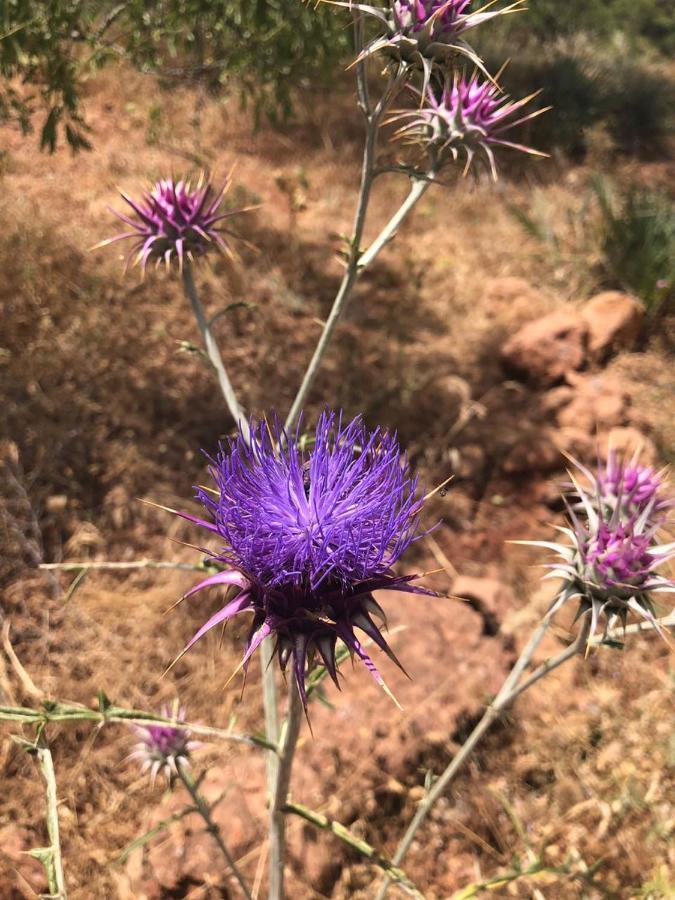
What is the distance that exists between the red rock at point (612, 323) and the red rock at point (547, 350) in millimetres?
132

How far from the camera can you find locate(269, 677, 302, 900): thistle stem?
1924 millimetres

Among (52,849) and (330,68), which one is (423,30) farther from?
(330,68)

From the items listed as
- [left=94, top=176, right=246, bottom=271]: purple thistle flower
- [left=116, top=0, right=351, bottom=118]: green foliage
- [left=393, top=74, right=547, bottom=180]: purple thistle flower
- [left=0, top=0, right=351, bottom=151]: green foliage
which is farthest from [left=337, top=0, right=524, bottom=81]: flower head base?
[left=116, top=0, right=351, bottom=118]: green foliage

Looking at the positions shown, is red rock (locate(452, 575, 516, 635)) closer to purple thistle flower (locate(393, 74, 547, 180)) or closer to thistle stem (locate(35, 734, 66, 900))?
purple thistle flower (locate(393, 74, 547, 180))

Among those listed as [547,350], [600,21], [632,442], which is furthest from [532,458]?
[600,21]

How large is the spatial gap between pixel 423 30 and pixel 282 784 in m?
2.28

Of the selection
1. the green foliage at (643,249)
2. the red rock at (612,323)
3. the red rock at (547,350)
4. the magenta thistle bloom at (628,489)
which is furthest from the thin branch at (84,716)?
the green foliage at (643,249)

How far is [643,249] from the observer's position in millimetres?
6766

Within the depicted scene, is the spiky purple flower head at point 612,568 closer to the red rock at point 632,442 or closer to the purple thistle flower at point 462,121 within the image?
the purple thistle flower at point 462,121

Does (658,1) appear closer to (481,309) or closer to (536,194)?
(536,194)

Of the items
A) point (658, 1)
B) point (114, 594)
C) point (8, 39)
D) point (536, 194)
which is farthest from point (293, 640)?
point (658, 1)

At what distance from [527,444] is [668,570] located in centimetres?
132

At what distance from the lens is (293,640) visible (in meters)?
1.69

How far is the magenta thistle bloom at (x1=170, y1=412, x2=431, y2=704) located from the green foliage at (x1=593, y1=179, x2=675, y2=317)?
573 centimetres
